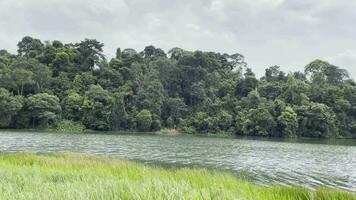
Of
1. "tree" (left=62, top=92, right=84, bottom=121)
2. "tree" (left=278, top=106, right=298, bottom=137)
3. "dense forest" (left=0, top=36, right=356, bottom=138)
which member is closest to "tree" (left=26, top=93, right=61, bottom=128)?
"dense forest" (left=0, top=36, right=356, bottom=138)

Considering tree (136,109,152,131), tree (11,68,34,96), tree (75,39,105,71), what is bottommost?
tree (136,109,152,131)

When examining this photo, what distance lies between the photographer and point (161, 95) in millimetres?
74750

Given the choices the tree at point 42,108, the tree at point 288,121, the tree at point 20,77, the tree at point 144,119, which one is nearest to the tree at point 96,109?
the tree at point 42,108

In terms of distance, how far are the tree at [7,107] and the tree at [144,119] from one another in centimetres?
1906

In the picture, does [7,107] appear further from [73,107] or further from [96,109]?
[96,109]

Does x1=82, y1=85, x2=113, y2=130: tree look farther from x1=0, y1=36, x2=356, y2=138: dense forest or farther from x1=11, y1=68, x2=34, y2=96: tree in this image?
x1=11, y1=68, x2=34, y2=96: tree

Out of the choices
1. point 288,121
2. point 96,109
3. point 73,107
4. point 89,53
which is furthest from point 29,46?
point 288,121

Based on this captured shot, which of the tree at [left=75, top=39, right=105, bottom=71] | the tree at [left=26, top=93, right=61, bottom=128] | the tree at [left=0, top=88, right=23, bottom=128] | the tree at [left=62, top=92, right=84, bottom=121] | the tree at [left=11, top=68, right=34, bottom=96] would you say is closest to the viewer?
the tree at [left=0, top=88, right=23, bottom=128]

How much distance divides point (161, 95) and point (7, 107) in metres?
26.8

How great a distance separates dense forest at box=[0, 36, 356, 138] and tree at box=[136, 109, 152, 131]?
0.56ft

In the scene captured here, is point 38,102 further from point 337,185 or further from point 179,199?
point 179,199

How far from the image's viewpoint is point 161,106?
75.4m

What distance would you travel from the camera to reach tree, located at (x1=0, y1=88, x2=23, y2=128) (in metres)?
59.8

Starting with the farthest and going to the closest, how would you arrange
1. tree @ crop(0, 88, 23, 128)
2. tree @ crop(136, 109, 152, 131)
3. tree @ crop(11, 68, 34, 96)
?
1. tree @ crop(136, 109, 152, 131)
2. tree @ crop(11, 68, 34, 96)
3. tree @ crop(0, 88, 23, 128)
